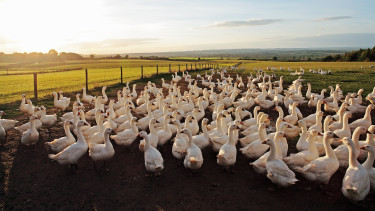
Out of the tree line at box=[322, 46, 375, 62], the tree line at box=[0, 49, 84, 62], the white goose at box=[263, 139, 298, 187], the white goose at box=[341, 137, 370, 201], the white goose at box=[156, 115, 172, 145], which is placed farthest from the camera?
the tree line at box=[322, 46, 375, 62]

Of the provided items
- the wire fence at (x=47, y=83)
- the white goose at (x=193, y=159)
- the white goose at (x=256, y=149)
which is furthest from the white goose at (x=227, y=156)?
the wire fence at (x=47, y=83)

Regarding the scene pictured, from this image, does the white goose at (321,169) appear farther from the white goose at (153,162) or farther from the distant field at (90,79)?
the distant field at (90,79)

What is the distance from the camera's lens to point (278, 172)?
642 centimetres

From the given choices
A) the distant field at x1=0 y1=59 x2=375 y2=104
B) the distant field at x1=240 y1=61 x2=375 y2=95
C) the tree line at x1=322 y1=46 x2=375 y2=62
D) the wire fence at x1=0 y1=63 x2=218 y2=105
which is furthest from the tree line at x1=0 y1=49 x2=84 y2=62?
the tree line at x1=322 y1=46 x2=375 y2=62

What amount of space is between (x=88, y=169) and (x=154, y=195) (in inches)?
101

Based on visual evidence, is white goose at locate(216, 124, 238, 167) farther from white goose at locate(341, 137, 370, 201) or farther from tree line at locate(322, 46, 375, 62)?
tree line at locate(322, 46, 375, 62)

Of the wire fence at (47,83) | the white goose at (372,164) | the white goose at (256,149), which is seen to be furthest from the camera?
the wire fence at (47,83)

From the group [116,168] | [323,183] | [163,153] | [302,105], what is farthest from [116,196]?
[302,105]

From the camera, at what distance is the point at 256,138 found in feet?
28.4

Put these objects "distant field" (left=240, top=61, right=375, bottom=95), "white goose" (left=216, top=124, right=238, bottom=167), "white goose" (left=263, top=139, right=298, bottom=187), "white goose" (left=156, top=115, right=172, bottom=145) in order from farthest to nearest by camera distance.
A: "distant field" (left=240, top=61, right=375, bottom=95) → "white goose" (left=156, top=115, right=172, bottom=145) → "white goose" (left=216, top=124, right=238, bottom=167) → "white goose" (left=263, top=139, right=298, bottom=187)

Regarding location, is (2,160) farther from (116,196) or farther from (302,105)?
(302,105)

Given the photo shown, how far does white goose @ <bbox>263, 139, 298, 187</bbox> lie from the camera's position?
6.30 meters

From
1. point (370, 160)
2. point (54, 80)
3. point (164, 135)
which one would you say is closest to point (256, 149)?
point (370, 160)

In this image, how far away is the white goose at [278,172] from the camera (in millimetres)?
6305
